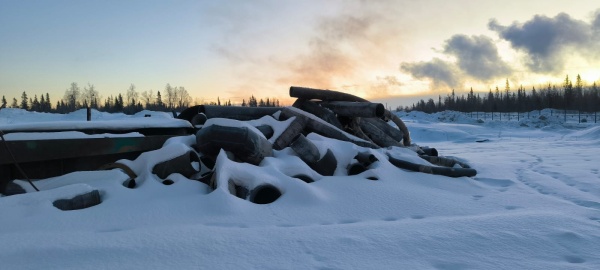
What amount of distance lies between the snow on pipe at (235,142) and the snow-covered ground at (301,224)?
0.60 ft

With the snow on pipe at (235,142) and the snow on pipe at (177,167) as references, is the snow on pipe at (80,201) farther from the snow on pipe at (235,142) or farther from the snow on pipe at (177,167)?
the snow on pipe at (235,142)

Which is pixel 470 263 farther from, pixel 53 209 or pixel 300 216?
pixel 53 209

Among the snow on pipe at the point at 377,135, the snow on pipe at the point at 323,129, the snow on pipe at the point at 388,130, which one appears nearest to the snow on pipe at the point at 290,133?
the snow on pipe at the point at 323,129

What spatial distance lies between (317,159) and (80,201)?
107 inches

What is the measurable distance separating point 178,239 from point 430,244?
1822 mm

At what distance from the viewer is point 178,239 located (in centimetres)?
279

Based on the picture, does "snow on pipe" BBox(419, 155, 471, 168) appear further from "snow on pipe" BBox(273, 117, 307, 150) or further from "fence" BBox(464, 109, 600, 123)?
"fence" BBox(464, 109, 600, 123)

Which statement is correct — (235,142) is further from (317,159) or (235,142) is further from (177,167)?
(317,159)

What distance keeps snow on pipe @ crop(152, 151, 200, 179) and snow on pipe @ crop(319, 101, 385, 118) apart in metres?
3.40

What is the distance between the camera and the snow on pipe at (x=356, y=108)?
22.5ft

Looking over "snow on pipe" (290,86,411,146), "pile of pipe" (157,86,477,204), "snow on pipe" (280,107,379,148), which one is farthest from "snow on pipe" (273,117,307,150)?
"snow on pipe" (290,86,411,146)

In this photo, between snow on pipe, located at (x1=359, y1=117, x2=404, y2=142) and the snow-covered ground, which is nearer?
the snow-covered ground

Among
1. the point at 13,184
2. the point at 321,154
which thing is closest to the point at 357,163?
A: the point at 321,154

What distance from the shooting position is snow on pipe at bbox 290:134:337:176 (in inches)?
200
